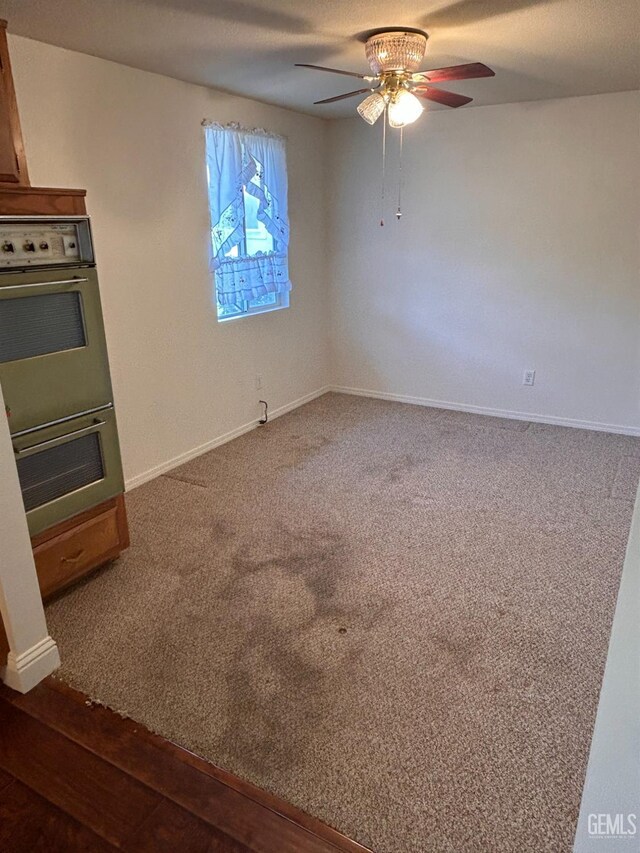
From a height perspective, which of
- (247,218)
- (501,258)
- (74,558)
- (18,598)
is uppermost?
(247,218)

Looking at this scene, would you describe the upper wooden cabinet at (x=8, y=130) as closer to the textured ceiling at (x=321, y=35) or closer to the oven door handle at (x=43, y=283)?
the textured ceiling at (x=321, y=35)

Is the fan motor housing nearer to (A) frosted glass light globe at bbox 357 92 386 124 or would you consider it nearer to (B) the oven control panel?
(A) frosted glass light globe at bbox 357 92 386 124

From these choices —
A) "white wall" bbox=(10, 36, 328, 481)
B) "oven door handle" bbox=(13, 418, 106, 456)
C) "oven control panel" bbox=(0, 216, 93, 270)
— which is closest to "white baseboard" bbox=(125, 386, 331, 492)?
"white wall" bbox=(10, 36, 328, 481)

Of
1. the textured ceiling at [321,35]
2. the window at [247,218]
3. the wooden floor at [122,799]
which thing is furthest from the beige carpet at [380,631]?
the textured ceiling at [321,35]

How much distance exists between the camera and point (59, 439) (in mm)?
2346

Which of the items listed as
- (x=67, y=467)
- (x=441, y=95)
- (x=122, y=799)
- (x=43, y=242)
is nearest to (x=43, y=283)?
(x=43, y=242)

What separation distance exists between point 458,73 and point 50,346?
196 cm

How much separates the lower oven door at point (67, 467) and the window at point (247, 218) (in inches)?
69.0

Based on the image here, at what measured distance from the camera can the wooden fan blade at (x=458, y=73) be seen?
2.34 m

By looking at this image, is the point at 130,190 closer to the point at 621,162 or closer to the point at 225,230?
the point at 225,230

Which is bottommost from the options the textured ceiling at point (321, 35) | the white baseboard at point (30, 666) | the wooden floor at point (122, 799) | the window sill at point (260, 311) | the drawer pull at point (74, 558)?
the wooden floor at point (122, 799)

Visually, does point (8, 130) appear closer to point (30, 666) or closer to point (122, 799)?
point (30, 666)

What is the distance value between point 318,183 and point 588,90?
2087mm

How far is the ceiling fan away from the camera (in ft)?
8.10
